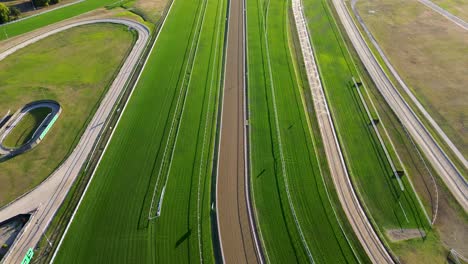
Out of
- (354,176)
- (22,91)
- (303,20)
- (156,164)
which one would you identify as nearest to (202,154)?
(156,164)

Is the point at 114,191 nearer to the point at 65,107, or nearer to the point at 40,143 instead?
the point at 40,143

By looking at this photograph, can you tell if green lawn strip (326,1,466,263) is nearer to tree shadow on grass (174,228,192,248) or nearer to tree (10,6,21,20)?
tree shadow on grass (174,228,192,248)

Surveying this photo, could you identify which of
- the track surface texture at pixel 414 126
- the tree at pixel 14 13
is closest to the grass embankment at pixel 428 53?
the track surface texture at pixel 414 126

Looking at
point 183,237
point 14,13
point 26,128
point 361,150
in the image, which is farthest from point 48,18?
point 361,150

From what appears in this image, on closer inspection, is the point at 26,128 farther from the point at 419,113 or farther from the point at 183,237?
the point at 419,113

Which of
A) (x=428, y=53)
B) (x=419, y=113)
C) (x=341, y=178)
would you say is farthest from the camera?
(x=428, y=53)

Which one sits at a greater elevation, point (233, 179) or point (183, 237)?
point (233, 179)

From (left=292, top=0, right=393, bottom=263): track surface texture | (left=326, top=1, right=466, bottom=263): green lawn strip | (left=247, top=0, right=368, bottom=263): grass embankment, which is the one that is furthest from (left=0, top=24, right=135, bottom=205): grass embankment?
(left=326, top=1, right=466, bottom=263): green lawn strip

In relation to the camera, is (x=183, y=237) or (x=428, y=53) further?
(x=428, y=53)
